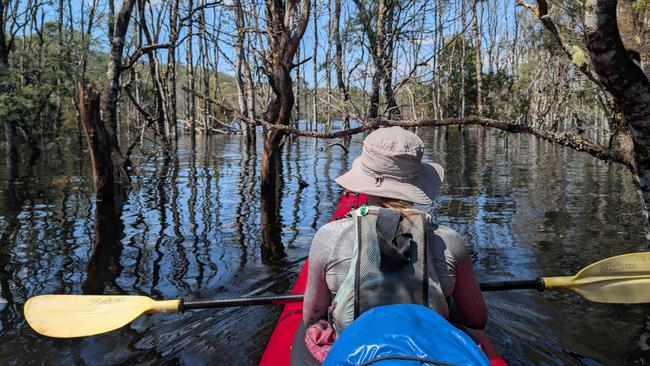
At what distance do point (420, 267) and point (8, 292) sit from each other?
4.34 m

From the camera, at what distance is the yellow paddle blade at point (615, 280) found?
3.67m

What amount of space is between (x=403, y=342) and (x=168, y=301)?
7.85 feet

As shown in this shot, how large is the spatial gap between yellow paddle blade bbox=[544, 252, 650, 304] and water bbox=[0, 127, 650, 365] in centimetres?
39

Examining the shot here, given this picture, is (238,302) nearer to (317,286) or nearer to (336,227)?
(317,286)

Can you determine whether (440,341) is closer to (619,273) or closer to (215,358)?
(215,358)

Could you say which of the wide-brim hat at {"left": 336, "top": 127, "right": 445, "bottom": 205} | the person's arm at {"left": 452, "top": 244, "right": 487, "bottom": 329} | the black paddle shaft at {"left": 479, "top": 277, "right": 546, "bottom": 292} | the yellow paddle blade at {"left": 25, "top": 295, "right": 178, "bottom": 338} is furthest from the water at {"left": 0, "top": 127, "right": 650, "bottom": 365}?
the wide-brim hat at {"left": 336, "top": 127, "right": 445, "bottom": 205}

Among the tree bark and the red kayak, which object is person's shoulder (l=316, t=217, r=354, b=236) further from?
the tree bark

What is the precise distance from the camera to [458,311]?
7.90 feet

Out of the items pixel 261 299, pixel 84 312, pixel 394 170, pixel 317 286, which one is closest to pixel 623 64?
pixel 394 170

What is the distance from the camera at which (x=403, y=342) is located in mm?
1609

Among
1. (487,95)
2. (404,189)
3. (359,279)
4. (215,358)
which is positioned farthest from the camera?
(487,95)

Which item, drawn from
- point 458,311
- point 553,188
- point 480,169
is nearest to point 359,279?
point 458,311

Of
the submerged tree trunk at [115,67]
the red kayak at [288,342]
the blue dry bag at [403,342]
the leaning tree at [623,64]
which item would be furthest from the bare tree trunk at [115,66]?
the blue dry bag at [403,342]

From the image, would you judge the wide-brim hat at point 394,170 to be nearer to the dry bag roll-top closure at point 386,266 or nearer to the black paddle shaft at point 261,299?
the dry bag roll-top closure at point 386,266
